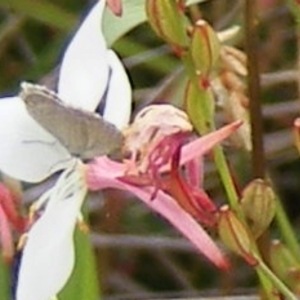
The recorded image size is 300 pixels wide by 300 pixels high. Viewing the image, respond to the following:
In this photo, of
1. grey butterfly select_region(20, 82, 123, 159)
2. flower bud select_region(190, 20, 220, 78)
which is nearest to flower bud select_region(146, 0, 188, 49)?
flower bud select_region(190, 20, 220, 78)

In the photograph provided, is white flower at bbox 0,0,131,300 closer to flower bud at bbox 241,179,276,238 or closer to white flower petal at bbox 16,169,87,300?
white flower petal at bbox 16,169,87,300

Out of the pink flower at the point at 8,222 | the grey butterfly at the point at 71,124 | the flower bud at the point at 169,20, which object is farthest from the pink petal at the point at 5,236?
the flower bud at the point at 169,20

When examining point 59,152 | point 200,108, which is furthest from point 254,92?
point 59,152

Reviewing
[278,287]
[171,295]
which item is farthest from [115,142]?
[171,295]

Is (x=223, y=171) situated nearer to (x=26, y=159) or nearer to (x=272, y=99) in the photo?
(x=26, y=159)

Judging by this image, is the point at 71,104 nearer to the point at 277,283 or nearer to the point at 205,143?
the point at 205,143

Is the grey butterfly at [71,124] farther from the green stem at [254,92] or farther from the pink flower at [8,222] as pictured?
the green stem at [254,92]
